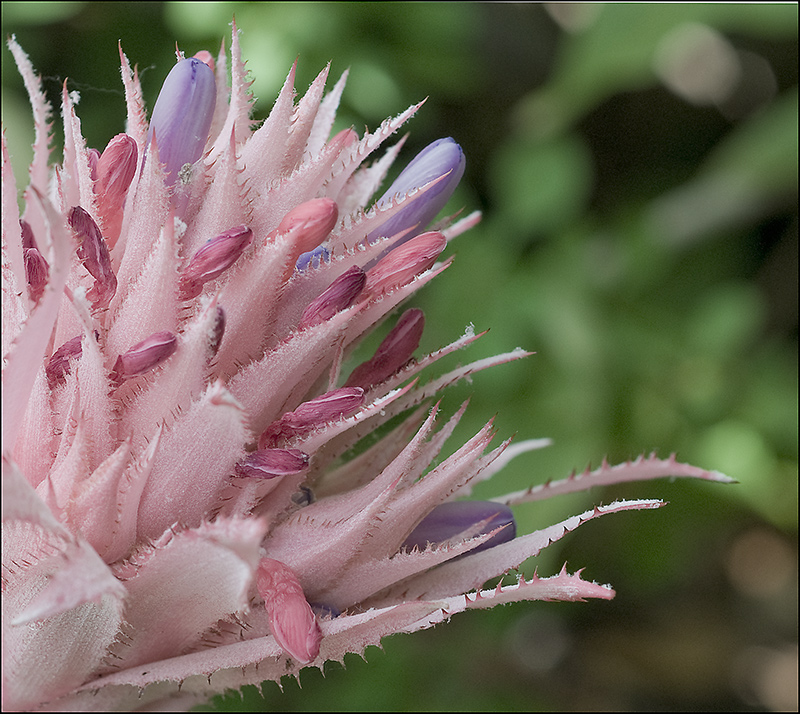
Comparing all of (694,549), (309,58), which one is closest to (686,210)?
(694,549)

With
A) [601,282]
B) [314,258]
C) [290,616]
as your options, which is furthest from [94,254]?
[601,282]

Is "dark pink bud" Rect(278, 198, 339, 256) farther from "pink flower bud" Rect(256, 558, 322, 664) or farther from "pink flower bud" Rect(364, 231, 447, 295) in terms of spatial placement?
"pink flower bud" Rect(256, 558, 322, 664)

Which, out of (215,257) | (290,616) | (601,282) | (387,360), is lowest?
(601,282)

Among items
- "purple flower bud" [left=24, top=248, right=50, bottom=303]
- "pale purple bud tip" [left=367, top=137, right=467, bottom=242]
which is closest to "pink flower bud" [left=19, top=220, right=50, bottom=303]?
"purple flower bud" [left=24, top=248, right=50, bottom=303]

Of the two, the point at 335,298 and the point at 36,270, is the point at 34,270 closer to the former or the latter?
the point at 36,270

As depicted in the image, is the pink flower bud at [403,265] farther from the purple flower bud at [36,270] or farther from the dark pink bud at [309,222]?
the purple flower bud at [36,270]

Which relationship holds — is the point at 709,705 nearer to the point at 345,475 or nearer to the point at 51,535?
the point at 345,475
